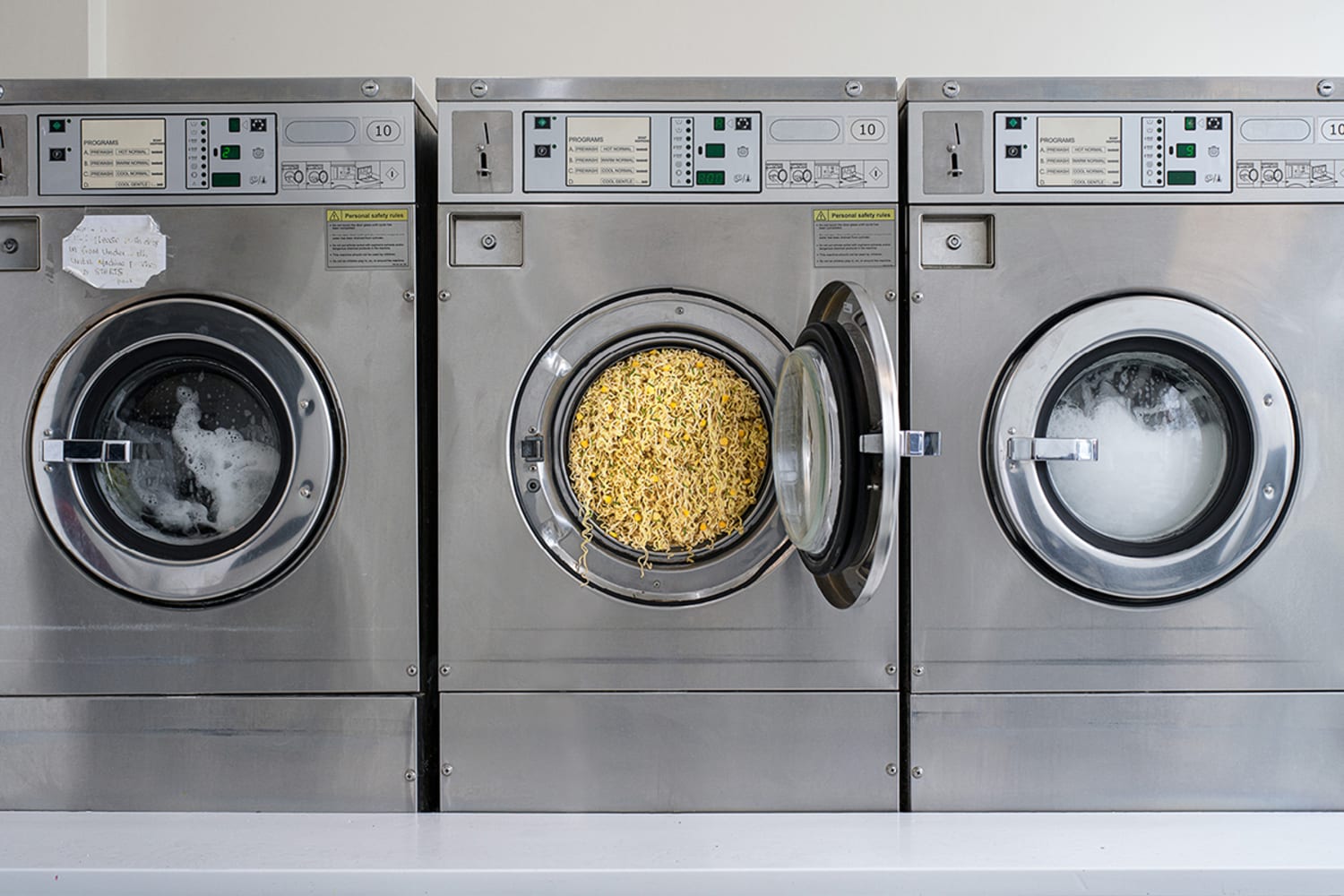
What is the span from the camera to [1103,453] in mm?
1736

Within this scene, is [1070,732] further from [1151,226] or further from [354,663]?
[354,663]

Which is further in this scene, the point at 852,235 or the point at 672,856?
the point at 852,235

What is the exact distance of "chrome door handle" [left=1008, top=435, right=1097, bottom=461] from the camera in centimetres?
166

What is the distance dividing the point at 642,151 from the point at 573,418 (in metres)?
0.54

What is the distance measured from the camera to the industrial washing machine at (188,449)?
1719 mm

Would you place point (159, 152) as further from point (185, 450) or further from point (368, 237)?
point (185, 450)

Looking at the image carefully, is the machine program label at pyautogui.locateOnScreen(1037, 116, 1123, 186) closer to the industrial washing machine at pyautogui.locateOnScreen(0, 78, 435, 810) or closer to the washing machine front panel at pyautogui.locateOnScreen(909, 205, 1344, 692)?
the washing machine front panel at pyautogui.locateOnScreen(909, 205, 1344, 692)

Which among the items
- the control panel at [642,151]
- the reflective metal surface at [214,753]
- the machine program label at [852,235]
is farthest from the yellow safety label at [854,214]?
the reflective metal surface at [214,753]

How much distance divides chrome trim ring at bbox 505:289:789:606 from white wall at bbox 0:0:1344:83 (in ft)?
3.11

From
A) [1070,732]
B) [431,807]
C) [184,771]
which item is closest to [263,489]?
[184,771]

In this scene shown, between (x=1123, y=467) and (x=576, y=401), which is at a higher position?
(x=576, y=401)

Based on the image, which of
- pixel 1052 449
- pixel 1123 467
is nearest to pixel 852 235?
pixel 1052 449

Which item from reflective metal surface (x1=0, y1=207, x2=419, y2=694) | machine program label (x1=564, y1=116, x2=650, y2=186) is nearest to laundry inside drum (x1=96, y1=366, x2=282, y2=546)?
reflective metal surface (x1=0, y1=207, x2=419, y2=694)

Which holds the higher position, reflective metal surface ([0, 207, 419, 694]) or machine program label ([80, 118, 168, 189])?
machine program label ([80, 118, 168, 189])
